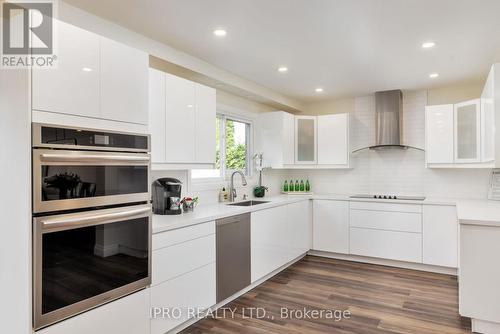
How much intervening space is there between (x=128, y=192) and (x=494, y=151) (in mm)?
3167

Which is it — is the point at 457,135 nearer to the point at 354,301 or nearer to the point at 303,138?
the point at 303,138

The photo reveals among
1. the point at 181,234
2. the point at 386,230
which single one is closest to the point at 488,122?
the point at 386,230

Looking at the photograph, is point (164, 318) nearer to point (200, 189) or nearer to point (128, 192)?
point (128, 192)

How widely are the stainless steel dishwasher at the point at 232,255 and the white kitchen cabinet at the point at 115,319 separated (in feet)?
2.92

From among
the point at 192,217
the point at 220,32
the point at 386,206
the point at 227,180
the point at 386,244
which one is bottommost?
the point at 386,244

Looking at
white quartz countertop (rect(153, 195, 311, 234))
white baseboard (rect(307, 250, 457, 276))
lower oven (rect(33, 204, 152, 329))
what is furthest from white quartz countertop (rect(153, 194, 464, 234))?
white baseboard (rect(307, 250, 457, 276))

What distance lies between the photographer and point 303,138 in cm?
518

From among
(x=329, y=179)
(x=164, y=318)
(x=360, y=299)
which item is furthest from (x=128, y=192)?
(x=329, y=179)

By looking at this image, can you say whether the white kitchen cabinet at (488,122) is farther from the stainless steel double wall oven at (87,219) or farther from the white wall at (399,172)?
the stainless steel double wall oven at (87,219)

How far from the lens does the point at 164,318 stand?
238 centimetres

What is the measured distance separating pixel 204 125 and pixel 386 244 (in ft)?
9.84

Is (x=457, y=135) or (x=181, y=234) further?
(x=457, y=135)

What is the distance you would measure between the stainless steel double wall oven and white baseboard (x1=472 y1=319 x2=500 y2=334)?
8.60 feet

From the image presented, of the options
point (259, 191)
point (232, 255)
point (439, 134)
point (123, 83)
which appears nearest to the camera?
point (123, 83)
